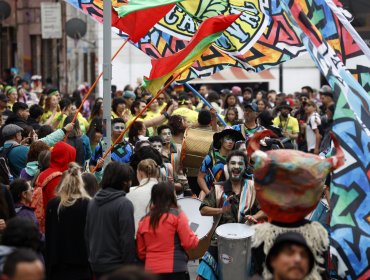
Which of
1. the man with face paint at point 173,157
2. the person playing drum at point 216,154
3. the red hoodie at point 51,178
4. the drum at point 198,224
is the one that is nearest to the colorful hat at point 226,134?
the person playing drum at point 216,154

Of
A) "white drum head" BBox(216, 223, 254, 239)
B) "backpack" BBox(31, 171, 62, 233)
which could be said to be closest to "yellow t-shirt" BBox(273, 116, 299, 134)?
"white drum head" BBox(216, 223, 254, 239)

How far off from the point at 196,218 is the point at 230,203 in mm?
778

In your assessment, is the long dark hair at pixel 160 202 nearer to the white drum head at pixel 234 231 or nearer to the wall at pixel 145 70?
the white drum head at pixel 234 231

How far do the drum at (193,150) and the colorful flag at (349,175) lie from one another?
4599 mm

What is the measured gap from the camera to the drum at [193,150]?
13172mm

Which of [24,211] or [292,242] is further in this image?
[24,211]

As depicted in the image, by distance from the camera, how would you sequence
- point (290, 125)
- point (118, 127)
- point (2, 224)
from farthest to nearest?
1. point (290, 125)
2. point (118, 127)
3. point (2, 224)

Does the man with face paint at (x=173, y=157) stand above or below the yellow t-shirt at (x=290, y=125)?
above

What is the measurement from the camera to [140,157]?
10.5m

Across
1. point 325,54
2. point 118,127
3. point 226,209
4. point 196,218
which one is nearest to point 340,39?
point 325,54

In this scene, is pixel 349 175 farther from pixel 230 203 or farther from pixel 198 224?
pixel 198 224

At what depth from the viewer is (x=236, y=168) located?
10.0 meters

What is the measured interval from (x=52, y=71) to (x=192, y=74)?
30.7 meters

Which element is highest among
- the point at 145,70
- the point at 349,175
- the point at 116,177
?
the point at 349,175
